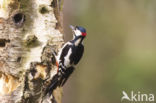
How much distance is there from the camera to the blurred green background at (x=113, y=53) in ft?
47.4

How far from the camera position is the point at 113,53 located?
15430mm

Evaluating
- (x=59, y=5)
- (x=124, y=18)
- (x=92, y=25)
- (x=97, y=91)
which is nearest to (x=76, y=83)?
(x=97, y=91)

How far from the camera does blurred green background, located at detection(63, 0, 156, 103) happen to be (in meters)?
14.4

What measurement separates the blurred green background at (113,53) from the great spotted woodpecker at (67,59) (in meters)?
6.74

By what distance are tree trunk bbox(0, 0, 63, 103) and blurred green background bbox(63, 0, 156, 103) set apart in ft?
23.5

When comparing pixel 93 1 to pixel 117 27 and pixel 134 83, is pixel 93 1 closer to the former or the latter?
pixel 117 27

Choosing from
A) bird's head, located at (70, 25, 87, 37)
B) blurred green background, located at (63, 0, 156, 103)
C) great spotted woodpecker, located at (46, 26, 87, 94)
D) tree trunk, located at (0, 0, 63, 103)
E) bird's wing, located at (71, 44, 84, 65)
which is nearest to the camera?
tree trunk, located at (0, 0, 63, 103)

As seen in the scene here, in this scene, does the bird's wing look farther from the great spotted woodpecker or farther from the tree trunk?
the tree trunk

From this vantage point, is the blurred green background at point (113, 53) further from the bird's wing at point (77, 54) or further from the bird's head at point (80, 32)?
the bird's wing at point (77, 54)

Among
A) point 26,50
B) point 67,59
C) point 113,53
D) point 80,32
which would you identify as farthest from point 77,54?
point 113,53

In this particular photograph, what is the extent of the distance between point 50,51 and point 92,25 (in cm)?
892

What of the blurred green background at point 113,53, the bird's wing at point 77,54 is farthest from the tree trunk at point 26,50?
the blurred green background at point 113,53

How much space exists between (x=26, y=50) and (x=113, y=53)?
9.33 meters

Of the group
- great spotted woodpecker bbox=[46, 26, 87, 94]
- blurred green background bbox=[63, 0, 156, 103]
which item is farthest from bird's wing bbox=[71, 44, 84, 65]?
blurred green background bbox=[63, 0, 156, 103]
